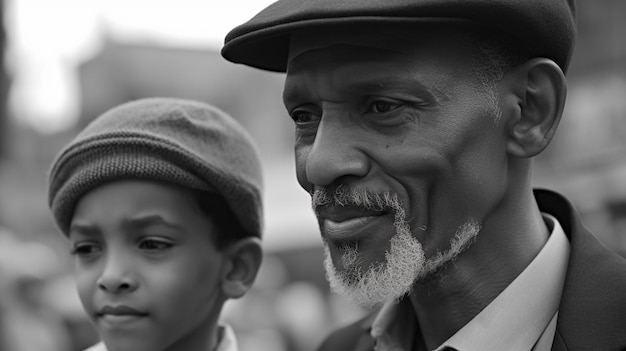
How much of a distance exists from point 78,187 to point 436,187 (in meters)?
1.31

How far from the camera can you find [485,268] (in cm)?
253

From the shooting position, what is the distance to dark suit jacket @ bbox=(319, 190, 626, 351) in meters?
2.31

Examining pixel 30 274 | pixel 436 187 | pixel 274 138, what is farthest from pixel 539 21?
pixel 274 138

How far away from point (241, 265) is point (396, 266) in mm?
1081

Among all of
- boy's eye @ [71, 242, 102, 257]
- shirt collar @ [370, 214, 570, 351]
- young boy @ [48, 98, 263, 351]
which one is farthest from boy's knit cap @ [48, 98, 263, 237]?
shirt collar @ [370, 214, 570, 351]

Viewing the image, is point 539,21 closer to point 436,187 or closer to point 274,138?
point 436,187

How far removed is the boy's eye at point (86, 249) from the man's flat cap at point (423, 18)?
909 mm

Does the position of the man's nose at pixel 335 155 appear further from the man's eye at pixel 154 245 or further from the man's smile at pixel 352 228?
the man's eye at pixel 154 245

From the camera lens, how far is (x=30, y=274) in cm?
711

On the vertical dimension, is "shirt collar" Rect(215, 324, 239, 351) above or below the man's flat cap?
below

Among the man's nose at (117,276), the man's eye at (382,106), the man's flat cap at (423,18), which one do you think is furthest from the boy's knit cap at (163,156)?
the man's eye at (382,106)

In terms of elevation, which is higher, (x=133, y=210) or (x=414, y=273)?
(x=133, y=210)

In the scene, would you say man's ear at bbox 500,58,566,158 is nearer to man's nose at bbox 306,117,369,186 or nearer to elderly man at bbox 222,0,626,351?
elderly man at bbox 222,0,626,351

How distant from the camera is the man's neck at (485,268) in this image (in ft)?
8.24
